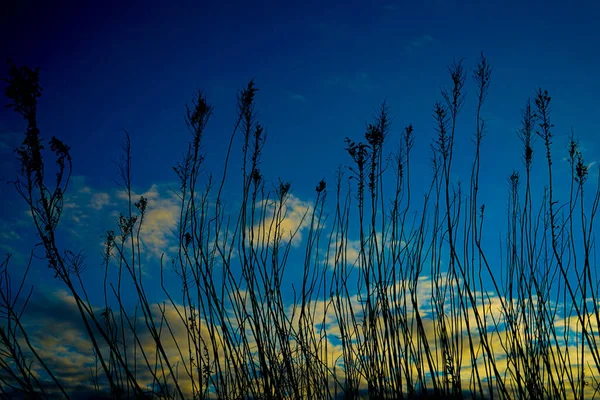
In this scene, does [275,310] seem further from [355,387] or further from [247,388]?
[355,387]

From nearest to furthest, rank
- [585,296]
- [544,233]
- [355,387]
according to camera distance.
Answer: [585,296], [355,387], [544,233]

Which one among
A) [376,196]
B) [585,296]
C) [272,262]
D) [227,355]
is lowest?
[227,355]

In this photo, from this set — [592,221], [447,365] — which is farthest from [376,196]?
[592,221]

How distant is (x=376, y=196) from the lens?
196cm

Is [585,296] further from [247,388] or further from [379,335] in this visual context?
[247,388]

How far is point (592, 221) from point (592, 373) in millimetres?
632

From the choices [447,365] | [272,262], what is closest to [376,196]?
[272,262]

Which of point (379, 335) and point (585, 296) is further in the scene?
point (379, 335)

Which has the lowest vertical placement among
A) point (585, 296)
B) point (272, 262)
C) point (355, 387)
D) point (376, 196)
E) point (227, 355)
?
point (355, 387)

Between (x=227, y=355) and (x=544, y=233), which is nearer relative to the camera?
(x=227, y=355)

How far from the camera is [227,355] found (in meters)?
1.95

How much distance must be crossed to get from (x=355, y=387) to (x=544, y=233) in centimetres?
113

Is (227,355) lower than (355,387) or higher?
higher

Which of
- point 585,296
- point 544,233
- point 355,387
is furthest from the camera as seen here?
point 544,233
